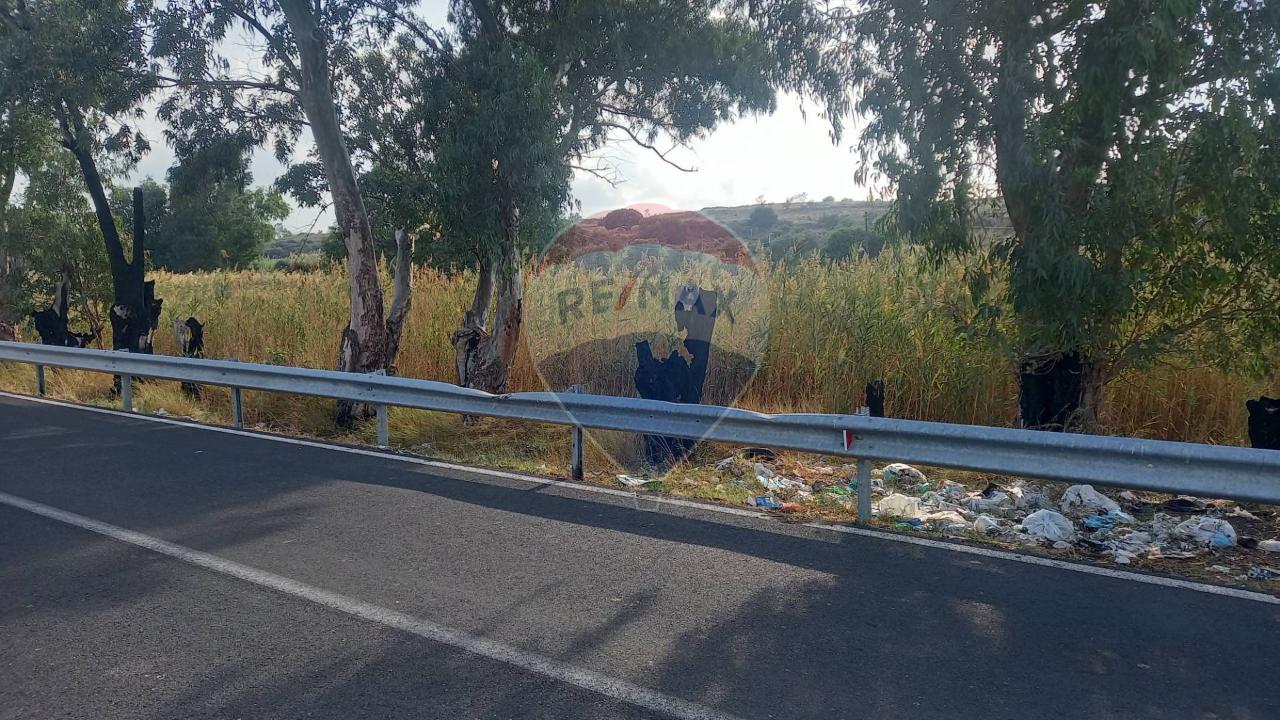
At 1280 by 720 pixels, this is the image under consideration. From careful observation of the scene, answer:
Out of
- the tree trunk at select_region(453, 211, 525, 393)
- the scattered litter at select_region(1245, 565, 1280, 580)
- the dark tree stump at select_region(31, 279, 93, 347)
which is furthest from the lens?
the dark tree stump at select_region(31, 279, 93, 347)

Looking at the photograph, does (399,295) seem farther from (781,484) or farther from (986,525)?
(986,525)

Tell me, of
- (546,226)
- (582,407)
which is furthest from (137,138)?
(582,407)

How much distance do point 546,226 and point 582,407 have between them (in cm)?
398

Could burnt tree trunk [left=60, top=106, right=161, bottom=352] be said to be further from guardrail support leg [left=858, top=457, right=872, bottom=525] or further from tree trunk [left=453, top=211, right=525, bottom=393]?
guardrail support leg [left=858, top=457, right=872, bottom=525]

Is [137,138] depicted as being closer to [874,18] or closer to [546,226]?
[546,226]

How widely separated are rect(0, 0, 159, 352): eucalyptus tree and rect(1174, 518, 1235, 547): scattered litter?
1285 cm

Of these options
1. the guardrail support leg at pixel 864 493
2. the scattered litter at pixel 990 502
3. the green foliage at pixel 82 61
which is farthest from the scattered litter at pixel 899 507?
the green foliage at pixel 82 61

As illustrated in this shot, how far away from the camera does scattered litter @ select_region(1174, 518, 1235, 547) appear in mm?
5699

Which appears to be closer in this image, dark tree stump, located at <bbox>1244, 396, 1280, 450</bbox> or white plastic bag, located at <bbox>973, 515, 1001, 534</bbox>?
white plastic bag, located at <bbox>973, 515, 1001, 534</bbox>

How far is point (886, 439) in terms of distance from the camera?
6.12 metres

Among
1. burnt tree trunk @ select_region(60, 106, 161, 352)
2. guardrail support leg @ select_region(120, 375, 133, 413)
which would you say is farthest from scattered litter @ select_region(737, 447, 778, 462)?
burnt tree trunk @ select_region(60, 106, 161, 352)

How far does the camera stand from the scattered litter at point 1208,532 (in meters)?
5.70

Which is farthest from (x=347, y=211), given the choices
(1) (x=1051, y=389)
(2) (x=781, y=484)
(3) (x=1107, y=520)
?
(3) (x=1107, y=520)

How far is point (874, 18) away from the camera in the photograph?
7.82 m
